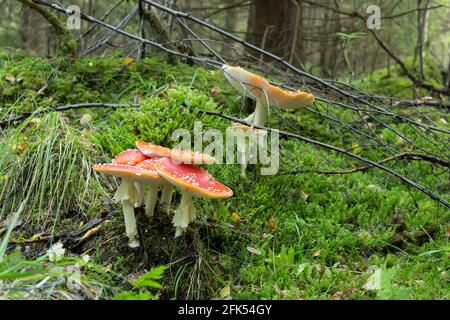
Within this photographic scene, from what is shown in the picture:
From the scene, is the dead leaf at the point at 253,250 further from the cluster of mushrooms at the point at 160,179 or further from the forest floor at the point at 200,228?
the cluster of mushrooms at the point at 160,179

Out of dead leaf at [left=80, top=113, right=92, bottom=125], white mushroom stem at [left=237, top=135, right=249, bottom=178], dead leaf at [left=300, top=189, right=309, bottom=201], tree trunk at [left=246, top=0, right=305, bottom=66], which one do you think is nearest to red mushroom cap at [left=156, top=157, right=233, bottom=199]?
white mushroom stem at [left=237, top=135, right=249, bottom=178]

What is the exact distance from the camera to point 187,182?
2857mm

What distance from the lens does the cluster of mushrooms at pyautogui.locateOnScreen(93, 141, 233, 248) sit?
2.88 metres

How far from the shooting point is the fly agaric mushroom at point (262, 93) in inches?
156

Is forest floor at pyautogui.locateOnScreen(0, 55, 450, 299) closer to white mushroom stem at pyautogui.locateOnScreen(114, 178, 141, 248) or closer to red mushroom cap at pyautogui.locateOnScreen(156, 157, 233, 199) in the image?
white mushroom stem at pyautogui.locateOnScreen(114, 178, 141, 248)

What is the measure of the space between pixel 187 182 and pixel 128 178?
49cm

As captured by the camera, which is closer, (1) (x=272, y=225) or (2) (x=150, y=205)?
(2) (x=150, y=205)

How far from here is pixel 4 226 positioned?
3.71 m

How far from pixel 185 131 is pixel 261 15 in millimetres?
5203

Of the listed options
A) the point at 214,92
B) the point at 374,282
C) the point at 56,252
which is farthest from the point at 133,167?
the point at 214,92

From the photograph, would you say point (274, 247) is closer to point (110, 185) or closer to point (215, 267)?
point (215, 267)

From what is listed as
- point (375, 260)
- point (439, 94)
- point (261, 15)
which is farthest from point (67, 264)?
point (439, 94)

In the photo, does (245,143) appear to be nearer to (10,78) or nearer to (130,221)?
(130,221)

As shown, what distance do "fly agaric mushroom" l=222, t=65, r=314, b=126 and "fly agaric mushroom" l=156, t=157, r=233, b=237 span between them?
121 cm
